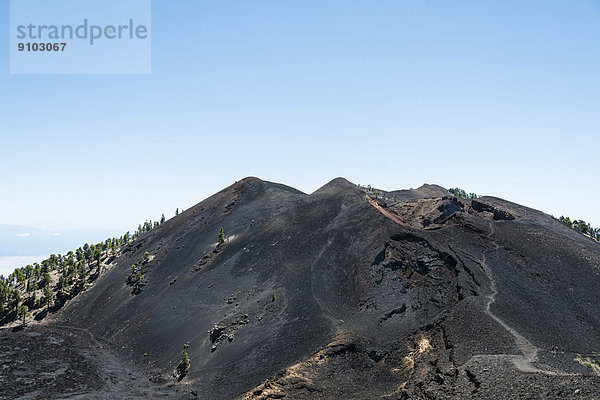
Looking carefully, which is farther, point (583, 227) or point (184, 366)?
point (583, 227)

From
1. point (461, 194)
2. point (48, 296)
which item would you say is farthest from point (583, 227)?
point (48, 296)

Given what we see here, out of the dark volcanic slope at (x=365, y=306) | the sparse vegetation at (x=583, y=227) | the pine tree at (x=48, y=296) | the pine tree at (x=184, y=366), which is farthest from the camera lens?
the sparse vegetation at (x=583, y=227)

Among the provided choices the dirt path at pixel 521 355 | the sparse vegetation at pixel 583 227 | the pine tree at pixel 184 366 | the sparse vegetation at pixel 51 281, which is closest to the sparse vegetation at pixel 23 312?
the sparse vegetation at pixel 51 281

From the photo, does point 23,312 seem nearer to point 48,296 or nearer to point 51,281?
point 48,296

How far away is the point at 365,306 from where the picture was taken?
45.0 metres

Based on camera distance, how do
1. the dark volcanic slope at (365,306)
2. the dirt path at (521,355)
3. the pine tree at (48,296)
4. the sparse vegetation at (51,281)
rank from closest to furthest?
the dirt path at (521,355), the dark volcanic slope at (365,306), the sparse vegetation at (51,281), the pine tree at (48,296)

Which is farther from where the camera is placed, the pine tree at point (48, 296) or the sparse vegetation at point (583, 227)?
the sparse vegetation at point (583, 227)

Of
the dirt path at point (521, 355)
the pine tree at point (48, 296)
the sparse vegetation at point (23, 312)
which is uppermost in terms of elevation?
the dirt path at point (521, 355)

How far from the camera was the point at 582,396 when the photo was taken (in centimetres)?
2047

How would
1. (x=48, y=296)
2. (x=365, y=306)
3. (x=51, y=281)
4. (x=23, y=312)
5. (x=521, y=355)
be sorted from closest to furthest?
1. (x=521, y=355)
2. (x=365, y=306)
3. (x=23, y=312)
4. (x=48, y=296)
5. (x=51, y=281)

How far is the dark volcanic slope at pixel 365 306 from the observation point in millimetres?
31453

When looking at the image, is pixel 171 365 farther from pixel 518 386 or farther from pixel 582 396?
pixel 582 396

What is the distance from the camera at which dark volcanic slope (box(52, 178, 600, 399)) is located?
31.5m

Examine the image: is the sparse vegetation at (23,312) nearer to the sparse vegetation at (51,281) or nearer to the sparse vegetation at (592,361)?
the sparse vegetation at (51,281)
